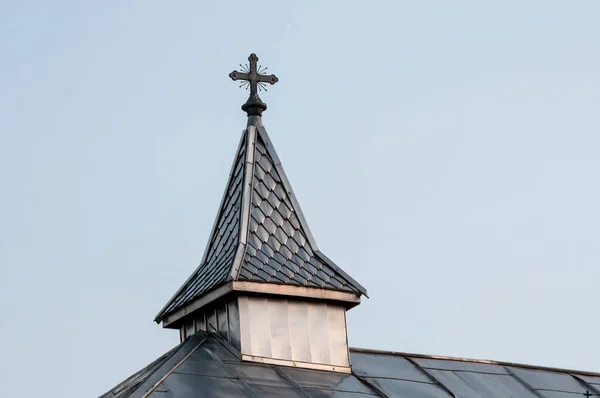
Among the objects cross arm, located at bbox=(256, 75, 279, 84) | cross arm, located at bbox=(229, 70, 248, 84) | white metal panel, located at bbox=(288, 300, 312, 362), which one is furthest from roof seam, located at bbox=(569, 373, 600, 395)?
cross arm, located at bbox=(229, 70, 248, 84)

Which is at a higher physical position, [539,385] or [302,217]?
[302,217]

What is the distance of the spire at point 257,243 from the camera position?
2394 cm

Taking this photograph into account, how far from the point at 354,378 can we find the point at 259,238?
2992mm

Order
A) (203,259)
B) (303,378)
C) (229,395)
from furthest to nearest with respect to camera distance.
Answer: (203,259) → (303,378) → (229,395)

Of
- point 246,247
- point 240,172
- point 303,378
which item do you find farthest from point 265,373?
point 240,172

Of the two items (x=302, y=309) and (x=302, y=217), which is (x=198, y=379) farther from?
(x=302, y=217)

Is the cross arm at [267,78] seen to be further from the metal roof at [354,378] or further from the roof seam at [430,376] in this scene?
the roof seam at [430,376]

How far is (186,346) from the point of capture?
76.4 feet

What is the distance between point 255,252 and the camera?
24.3m

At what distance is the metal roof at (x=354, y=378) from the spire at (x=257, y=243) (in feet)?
4.03

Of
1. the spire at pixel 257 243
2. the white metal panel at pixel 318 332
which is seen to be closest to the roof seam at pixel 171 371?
the spire at pixel 257 243

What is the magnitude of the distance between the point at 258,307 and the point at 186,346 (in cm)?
141

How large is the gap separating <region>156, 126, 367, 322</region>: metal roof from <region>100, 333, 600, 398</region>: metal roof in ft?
4.45

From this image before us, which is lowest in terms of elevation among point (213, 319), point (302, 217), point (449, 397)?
point (449, 397)
